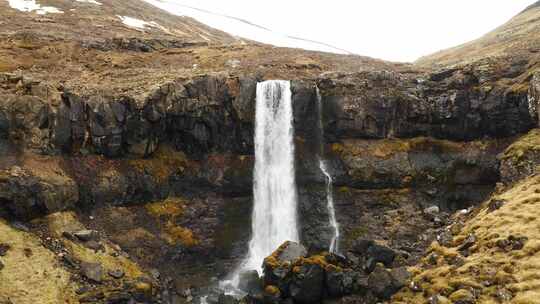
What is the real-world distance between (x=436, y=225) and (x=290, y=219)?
13.4 m

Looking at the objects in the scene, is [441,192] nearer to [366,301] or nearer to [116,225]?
[366,301]

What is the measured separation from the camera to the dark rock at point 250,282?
30.8 metres

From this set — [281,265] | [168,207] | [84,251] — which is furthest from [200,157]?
[281,265]

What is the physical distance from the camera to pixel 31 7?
70.7 meters

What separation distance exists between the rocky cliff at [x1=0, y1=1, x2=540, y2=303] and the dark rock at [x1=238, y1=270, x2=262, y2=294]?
3343mm

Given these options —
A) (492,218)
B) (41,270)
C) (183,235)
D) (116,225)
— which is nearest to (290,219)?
(183,235)

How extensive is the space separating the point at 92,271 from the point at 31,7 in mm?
59003

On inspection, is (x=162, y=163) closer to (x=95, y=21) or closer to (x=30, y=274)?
(x=30, y=274)

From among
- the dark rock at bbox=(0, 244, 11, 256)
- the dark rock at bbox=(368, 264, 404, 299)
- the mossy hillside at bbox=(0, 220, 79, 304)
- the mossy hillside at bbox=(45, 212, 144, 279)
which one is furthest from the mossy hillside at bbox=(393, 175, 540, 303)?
the dark rock at bbox=(0, 244, 11, 256)

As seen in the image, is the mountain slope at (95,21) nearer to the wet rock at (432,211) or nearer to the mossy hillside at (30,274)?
the mossy hillside at (30,274)

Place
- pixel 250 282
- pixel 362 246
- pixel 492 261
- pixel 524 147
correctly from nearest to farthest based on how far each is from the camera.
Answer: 1. pixel 492 261
2. pixel 362 246
3. pixel 250 282
4. pixel 524 147

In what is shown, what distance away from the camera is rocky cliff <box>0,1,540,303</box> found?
3189 centimetres

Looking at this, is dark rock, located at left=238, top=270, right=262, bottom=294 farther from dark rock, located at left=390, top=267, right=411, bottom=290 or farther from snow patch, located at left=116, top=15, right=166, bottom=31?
snow patch, located at left=116, top=15, right=166, bottom=31

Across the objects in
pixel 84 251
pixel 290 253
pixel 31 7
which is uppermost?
pixel 31 7
